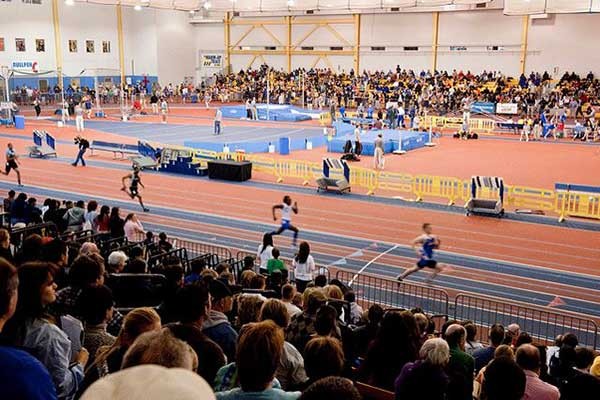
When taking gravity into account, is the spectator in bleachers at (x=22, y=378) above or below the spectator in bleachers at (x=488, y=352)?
above

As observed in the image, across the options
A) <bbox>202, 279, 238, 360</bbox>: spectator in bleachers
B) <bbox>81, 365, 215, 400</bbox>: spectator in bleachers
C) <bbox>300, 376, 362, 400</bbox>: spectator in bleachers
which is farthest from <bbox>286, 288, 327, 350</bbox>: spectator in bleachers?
<bbox>81, 365, 215, 400</bbox>: spectator in bleachers

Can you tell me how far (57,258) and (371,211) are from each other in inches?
595

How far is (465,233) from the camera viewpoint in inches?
768

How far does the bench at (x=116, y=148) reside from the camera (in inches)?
1268

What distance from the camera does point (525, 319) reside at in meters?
13.0

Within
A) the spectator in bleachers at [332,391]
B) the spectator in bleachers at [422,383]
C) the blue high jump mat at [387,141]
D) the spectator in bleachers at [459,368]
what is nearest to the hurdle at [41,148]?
the blue high jump mat at [387,141]

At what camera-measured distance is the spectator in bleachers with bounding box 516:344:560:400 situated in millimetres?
5750

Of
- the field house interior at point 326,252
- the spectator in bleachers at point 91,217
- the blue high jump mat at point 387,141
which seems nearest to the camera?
the field house interior at point 326,252

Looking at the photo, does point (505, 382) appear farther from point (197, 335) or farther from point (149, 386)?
point (149, 386)

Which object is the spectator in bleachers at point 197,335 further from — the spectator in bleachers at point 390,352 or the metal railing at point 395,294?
the metal railing at point 395,294

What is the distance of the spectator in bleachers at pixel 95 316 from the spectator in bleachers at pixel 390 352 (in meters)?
2.25

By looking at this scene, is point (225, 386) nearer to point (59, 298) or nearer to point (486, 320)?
point (59, 298)

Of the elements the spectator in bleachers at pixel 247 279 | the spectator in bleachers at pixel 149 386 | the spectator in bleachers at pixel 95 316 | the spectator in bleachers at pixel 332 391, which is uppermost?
the spectator in bleachers at pixel 149 386

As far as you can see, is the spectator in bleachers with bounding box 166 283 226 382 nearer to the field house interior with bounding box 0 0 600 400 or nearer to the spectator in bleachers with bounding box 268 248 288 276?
the field house interior with bounding box 0 0 600 400
